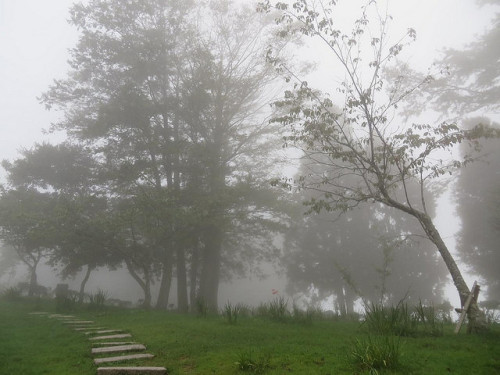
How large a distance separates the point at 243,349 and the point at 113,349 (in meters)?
2.61

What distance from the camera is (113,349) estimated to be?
6844 millimetres

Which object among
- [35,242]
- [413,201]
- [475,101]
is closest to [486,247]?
[413,201]

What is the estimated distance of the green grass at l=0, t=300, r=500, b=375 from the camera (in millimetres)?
5582

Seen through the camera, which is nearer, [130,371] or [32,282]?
[130,371]

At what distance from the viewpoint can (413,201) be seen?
2706 centimetres

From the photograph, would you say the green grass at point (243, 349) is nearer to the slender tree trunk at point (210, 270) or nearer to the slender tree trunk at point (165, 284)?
the slender tree trunk at point (165, 284)

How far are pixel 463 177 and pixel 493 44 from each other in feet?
39.4

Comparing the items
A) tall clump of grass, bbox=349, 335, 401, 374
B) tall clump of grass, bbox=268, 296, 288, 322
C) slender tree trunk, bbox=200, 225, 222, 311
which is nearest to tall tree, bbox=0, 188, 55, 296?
slender tree trunk, bbox=200, 225, 222, 311

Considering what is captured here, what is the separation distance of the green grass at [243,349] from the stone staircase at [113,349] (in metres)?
0.20

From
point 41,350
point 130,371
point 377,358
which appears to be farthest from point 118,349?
point 377,358

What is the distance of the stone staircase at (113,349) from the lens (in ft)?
17.8

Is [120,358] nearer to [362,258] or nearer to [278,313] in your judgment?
[278,313]

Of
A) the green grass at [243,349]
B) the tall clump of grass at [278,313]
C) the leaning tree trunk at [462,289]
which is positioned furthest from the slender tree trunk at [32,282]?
the leaning tree trunk at [462,289]

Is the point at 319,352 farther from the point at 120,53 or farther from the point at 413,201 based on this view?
the point at 413,201
